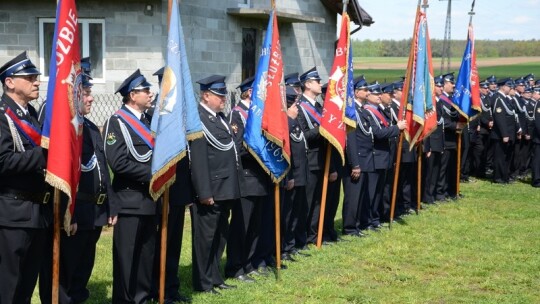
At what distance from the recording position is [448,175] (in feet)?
46.9

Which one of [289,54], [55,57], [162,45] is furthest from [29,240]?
[289,54]

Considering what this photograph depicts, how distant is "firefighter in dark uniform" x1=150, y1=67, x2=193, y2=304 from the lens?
7020 millimetres

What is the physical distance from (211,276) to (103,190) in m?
1.72

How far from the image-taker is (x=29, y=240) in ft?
18.7

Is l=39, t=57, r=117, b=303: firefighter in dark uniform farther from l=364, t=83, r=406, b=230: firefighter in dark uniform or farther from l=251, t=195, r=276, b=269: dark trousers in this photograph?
l=364, t=83, r=406, b=230: firefighter in dark uniform

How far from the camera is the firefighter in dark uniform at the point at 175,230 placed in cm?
702

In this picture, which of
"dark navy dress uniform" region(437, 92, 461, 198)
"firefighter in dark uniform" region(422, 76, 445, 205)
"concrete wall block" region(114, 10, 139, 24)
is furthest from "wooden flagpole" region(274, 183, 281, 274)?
"concrete wall block" region(114, 10, 139, 24)

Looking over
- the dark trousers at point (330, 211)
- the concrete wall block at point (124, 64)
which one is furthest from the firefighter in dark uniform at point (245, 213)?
the concrete wall block at point (124, 64)

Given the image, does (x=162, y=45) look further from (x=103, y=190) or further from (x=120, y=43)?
(x=103, y=190)

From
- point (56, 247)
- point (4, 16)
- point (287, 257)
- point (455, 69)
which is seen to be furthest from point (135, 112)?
point (455, 69)

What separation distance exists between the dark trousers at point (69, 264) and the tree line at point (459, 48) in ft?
165

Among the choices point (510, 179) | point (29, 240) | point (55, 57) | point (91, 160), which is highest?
point (55, 57)

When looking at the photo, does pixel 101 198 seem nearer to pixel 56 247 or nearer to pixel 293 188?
pixel 56 247

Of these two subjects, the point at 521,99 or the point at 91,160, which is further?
the point at 521,99
